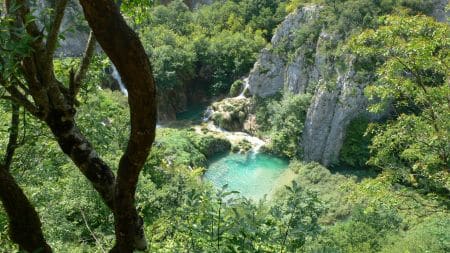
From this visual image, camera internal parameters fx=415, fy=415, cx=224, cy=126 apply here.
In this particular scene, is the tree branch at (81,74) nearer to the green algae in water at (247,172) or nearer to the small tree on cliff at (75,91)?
the small tree on cliff at (75,91)

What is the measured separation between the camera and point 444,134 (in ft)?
33.7

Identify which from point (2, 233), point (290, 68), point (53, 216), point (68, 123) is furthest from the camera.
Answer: point (290, 68)

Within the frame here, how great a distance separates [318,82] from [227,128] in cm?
808

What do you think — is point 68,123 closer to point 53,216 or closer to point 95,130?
point 53,216

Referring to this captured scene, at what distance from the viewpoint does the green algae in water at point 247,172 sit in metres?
25.5

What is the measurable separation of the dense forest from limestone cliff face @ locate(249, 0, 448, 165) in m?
0.10

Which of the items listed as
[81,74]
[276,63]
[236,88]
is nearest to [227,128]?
[236,88]

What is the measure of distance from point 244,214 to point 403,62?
359 inches

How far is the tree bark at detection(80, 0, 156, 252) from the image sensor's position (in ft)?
7.03

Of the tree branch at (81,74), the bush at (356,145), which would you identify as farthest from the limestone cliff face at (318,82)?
A: the tree branch at (81,74)

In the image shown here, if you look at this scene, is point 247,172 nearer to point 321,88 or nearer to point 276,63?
point 321,88

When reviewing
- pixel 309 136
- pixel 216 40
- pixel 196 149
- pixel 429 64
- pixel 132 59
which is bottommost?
pixel 196 149

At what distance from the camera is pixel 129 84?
231 cm

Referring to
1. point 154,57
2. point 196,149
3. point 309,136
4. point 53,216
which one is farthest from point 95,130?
point 154,57
